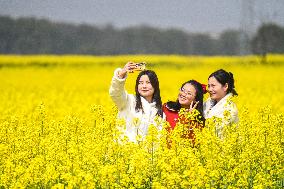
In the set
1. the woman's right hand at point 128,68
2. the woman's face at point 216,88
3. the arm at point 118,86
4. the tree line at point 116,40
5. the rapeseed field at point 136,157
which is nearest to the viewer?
the rapeseed field at point 136,157

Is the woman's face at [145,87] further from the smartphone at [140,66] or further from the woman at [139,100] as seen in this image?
the smartphone at [140,66]

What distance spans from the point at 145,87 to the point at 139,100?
0.16 m

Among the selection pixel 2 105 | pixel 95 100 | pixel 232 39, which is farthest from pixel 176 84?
pixel 232 39

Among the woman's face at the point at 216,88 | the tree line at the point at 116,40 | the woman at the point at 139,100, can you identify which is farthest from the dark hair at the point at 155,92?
the tree line at the point at 116,40

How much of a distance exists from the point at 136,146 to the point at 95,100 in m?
→ 9.82

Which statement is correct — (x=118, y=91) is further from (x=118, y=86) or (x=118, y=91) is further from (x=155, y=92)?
(x=155, y=92)

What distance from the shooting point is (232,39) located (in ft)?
221

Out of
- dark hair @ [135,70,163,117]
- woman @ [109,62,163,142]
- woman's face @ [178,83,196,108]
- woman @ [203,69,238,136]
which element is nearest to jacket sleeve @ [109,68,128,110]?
woman @ [109,62,163,142]

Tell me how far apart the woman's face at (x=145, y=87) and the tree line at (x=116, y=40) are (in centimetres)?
3844

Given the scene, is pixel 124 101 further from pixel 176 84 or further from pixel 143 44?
pixel 143 44

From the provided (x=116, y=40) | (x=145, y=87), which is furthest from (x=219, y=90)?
(x=116, y=40)

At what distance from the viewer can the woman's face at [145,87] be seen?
25.1 feet

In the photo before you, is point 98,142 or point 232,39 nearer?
point 98,142

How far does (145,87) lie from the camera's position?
7.64 m
